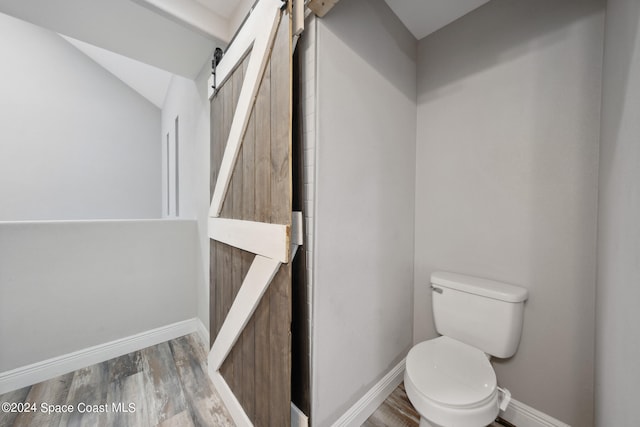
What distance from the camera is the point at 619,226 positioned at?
72 centimetres

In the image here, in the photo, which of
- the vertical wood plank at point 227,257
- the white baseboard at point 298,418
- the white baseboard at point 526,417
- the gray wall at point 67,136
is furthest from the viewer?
the gray wall at point 67,136

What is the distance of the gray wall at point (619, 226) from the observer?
59cm

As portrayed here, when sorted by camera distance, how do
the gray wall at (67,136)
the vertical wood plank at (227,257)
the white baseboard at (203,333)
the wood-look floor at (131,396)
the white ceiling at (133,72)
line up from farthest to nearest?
the white ceiling at (133,72), the gray wall at (67,136), the white baseboard at (203,333), the vertical wood plank at (227,257), the wood-look floor at (131,396)

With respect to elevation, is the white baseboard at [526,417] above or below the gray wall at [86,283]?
below

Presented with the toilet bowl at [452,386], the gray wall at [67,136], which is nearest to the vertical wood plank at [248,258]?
the toilet bowl at [452,386]

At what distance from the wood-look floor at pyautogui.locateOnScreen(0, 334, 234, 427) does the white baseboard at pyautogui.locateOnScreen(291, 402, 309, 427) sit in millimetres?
447

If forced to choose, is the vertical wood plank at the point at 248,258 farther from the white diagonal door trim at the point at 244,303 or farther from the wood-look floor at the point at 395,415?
the wood-look floor at the point at 395,415

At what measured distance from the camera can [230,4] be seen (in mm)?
1504

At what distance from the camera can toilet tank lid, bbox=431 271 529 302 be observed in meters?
1.17

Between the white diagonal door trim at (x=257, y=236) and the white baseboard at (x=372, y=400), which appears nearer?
the white diagonal door trim at (x=257, y=236)

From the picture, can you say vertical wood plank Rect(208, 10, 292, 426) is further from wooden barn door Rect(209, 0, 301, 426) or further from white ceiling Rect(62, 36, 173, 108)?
white ceiling Rect(62, 36, 173, 108)

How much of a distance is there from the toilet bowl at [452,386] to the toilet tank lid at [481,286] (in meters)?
0.31

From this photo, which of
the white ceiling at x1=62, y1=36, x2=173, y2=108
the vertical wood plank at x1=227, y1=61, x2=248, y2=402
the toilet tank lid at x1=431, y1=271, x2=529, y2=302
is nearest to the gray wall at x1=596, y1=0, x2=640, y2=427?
the toilet tank lid at x1=431, y1=271, x2=529, y2=302

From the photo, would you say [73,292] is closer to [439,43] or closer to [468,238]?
[468,238]
